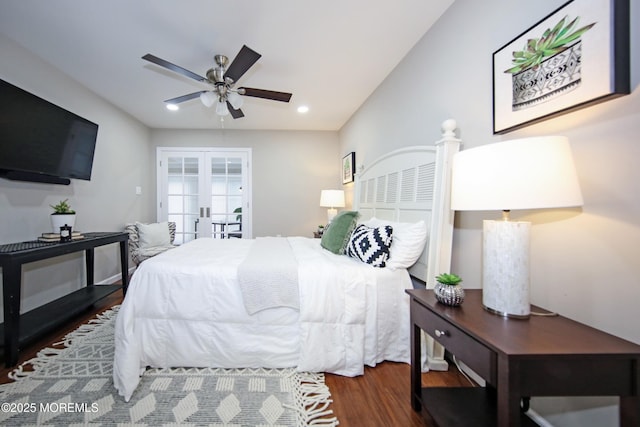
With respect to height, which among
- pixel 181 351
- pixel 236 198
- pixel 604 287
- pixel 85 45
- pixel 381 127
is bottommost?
pixel 181 351

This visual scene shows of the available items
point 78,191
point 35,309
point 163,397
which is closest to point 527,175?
point 163,397

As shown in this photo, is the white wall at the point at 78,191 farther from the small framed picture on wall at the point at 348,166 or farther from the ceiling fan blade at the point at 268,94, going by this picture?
the small framed picture on wall at the point at 348,166

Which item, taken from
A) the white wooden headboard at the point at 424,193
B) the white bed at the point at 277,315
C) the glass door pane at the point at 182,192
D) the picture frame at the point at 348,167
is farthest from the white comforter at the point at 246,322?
the glass door pane at the point at 182,192

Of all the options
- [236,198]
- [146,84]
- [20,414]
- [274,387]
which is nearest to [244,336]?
[274,387]

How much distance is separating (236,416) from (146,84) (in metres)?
3.38

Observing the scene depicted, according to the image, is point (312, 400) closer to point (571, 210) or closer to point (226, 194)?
point (571, 210)

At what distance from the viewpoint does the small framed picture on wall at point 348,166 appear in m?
4.04

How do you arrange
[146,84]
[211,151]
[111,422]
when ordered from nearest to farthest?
[111,422] < [146,84] < [211,151]

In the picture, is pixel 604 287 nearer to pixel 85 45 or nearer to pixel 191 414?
pixel 191 414

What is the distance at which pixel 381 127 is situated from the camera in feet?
10.1

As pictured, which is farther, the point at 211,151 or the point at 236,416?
the point at 211,151

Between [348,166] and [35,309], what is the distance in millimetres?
3831

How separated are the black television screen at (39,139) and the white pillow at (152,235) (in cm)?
103

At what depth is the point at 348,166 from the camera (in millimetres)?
4238
